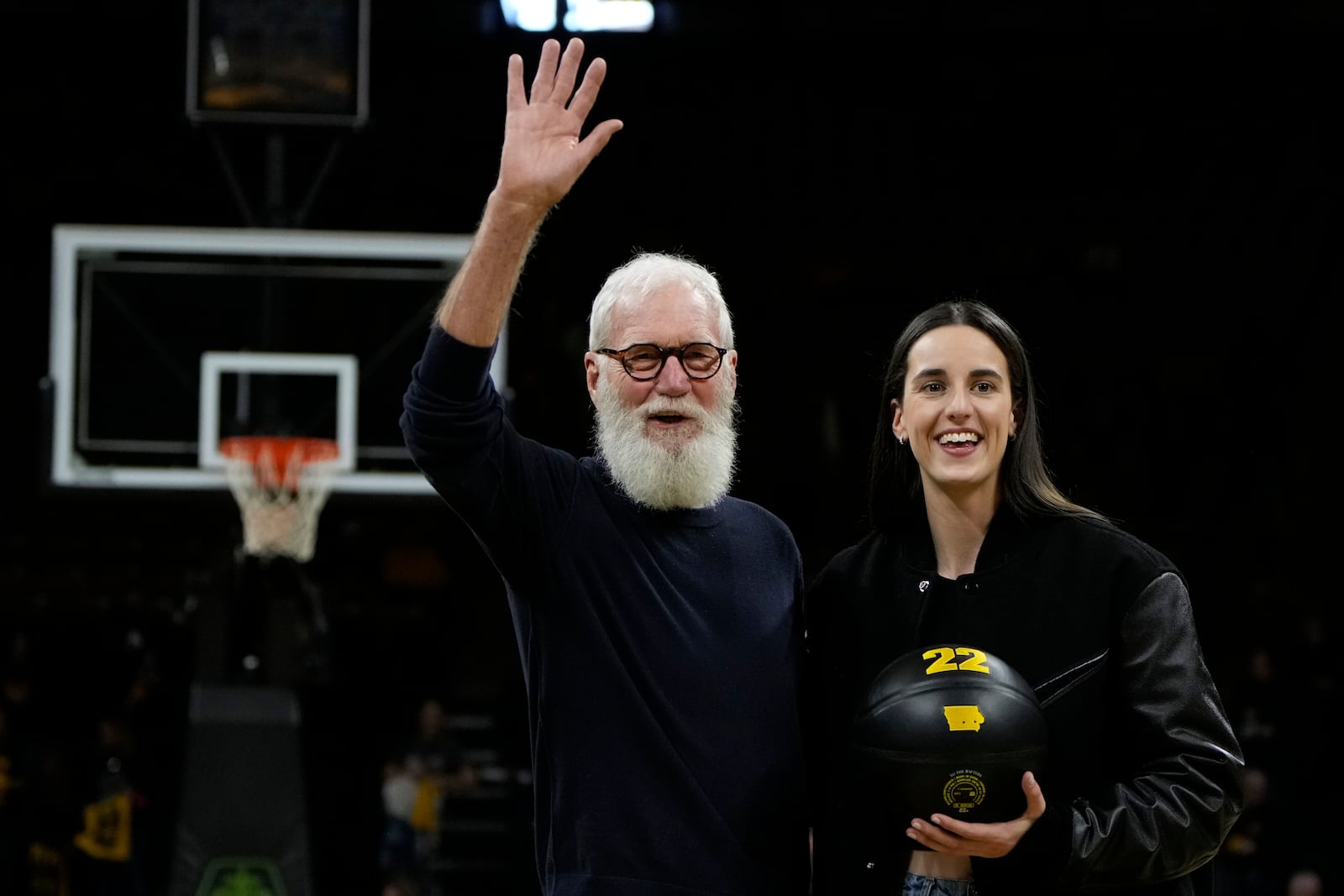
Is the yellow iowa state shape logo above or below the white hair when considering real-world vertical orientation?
below

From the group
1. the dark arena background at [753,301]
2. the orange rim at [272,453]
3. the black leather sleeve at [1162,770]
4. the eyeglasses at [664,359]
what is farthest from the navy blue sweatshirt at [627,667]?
the dark arena background at [753,301]

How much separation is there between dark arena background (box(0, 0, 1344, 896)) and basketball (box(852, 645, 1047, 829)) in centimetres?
679

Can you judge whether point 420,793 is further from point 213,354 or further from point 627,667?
point 627,667

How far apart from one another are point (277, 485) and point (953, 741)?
610 centimetres

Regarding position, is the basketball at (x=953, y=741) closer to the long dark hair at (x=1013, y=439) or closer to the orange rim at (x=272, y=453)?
the long dark hair at (x=1013, y=439)

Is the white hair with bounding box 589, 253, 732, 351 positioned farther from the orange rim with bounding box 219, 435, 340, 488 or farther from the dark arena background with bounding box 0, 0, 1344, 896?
the dark arena background with bounding box 0, 0, 1344, 896

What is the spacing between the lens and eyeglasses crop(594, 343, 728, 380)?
3.44 metres

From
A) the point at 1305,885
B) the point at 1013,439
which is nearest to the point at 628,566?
the point at 1013,439

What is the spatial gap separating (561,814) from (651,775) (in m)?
0.21

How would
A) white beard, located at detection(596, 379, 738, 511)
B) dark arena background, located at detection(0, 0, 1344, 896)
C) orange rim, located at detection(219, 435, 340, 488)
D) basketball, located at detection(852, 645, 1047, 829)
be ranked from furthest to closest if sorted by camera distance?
dark arena background, located at detection(0, 0, 1344, 896)
orange rim, located at detection(219, 435, 340, 488)
white beard, located at detection(596, 379, 738, 511)
basketball, located at detection(852, 645, 1047, 829)

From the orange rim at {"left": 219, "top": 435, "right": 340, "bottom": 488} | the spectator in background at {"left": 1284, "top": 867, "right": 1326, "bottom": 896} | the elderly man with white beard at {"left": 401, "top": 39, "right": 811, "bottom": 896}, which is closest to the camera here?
the elderly man with white beard at {"left": 401, "top": 39, "right": 811, "bottom": 896}

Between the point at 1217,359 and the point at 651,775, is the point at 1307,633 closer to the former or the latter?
the point at 1217,359

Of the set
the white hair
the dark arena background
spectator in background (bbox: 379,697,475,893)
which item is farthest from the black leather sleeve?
spectator in background (bbox: 379,697,475,893)

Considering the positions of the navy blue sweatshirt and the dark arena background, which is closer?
the navy blue sweatshirt
